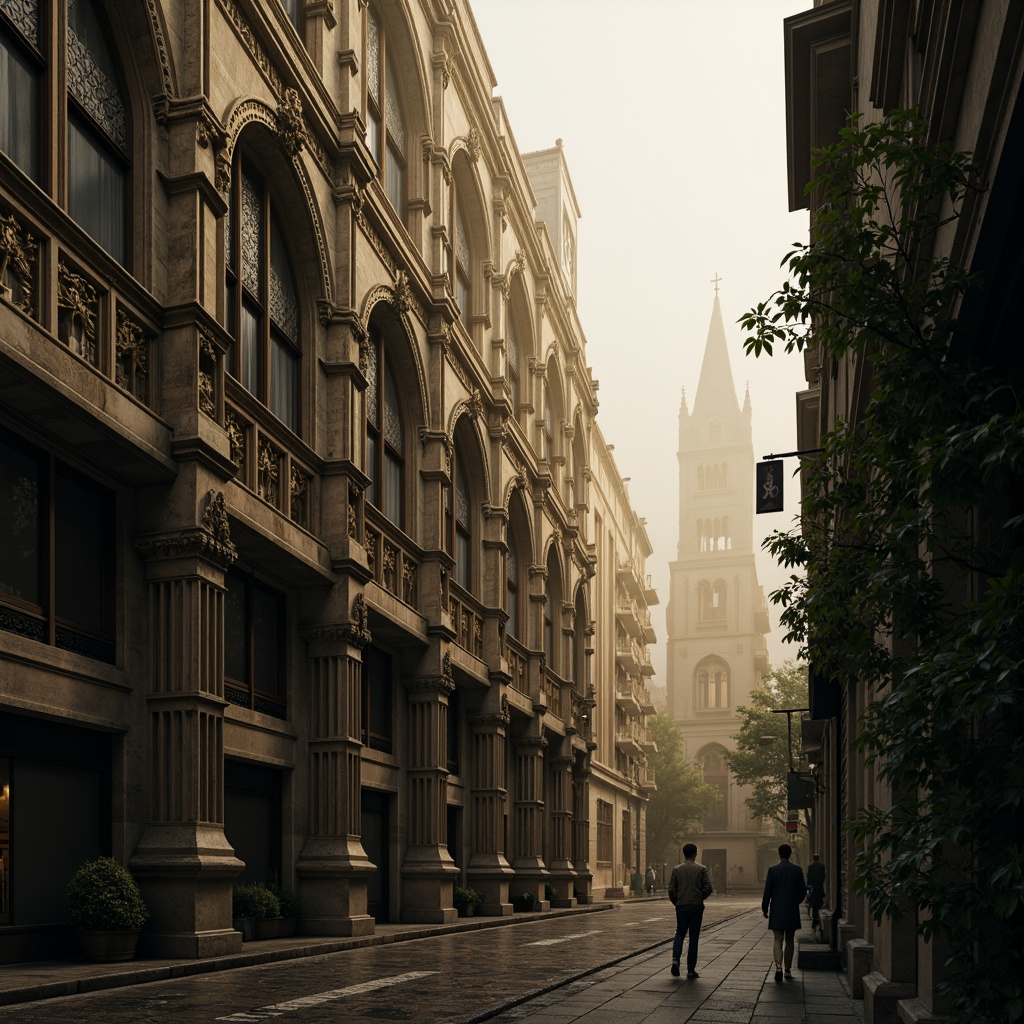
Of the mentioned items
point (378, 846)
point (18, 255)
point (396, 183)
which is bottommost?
point (378, 846)

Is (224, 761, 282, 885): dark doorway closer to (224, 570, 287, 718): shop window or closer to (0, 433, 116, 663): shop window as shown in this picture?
(224, 570, 287, 718): shop window

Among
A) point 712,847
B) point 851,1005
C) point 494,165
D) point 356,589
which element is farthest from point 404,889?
point 712,847

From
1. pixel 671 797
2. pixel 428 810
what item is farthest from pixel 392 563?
pixel 671 797

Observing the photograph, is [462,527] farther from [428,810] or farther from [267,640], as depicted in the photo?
[267,640]

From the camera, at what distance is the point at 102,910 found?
13609 millimetres

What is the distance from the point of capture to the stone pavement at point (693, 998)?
38.5ft

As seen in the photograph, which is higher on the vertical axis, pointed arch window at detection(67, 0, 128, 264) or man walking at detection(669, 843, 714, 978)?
pointed arch window at detection(67, 0, 128, 264)

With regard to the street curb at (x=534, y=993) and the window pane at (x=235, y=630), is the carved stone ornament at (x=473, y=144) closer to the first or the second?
the window pane at (x=235, y=630)

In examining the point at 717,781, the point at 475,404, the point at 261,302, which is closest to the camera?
the point at 261,302

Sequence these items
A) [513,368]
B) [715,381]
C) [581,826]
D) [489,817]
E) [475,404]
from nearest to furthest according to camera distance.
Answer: [489,817] < [475,404] < [513,368] < [581,826] < [715,381]

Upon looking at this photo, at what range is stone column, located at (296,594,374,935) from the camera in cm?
2030

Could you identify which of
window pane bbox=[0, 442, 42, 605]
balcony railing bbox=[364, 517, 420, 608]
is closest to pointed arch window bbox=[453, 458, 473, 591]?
balcony railing bbox=[364, 517, 420, 608]

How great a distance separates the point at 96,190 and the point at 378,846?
14774mm

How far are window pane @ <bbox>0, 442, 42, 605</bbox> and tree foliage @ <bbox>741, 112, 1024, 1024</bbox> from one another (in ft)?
27.6
